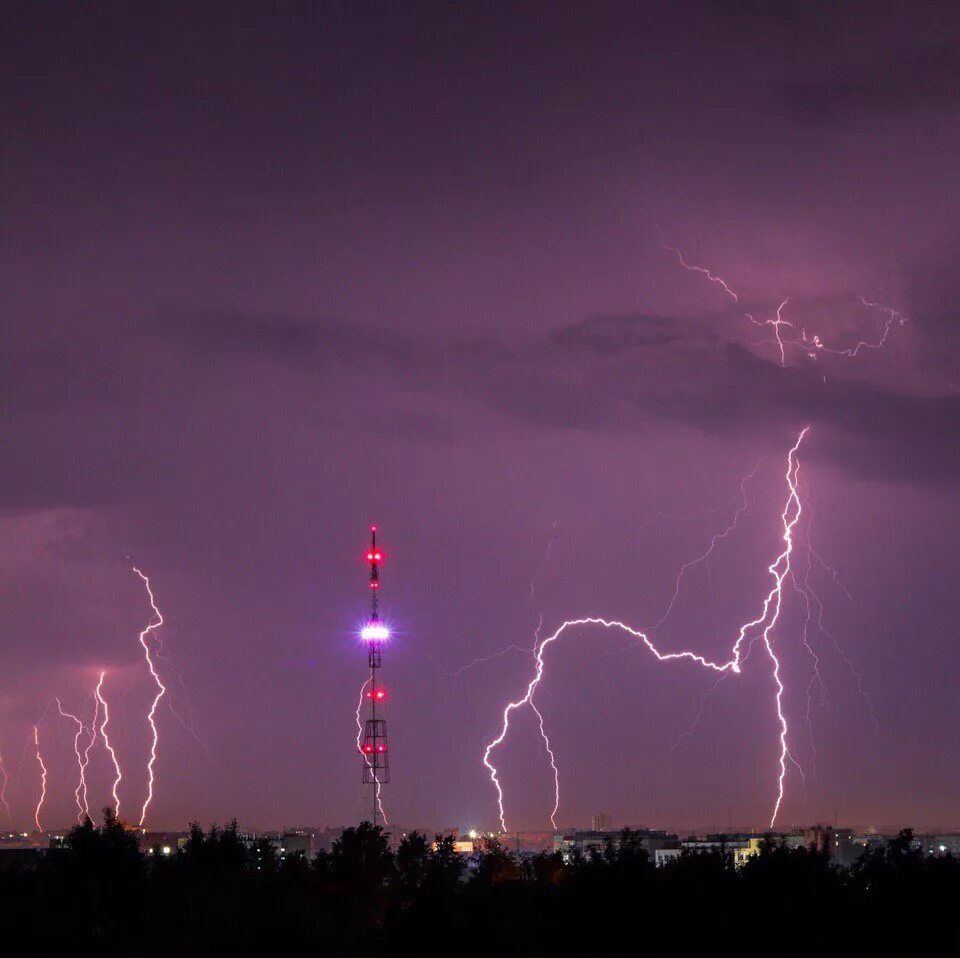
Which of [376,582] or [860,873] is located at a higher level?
[376,582]

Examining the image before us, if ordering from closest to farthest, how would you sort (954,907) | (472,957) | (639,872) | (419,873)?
1. (472,957)
2. (954,907)
3. (639,872)
4. (419,873)

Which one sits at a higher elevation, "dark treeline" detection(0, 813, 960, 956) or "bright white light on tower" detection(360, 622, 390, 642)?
"bright white light on tower" detection(360, 622, 390, 642)

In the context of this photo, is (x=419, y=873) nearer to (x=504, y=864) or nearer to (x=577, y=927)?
(x=504, y=864)

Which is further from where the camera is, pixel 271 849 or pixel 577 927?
pixel 271 849

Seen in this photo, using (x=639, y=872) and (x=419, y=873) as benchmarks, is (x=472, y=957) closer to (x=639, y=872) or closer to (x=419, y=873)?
(x=639, y=872)

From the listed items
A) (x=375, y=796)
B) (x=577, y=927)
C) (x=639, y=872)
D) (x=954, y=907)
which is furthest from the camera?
(x=375, y=796)

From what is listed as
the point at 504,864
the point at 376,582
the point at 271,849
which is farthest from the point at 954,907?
the point at 376,582

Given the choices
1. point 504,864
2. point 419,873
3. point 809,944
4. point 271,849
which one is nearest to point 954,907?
point 809,944
